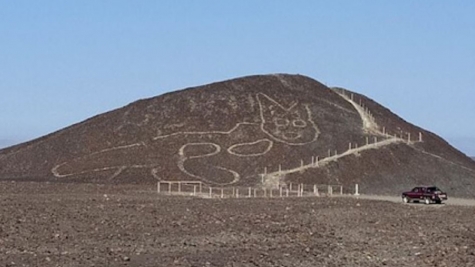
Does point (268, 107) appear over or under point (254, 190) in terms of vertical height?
over

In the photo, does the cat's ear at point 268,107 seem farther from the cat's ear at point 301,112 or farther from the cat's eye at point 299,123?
the cat's eye at point 299,123

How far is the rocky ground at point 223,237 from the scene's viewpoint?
2630cm

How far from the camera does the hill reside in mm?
93250

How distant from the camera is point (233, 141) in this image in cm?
10444

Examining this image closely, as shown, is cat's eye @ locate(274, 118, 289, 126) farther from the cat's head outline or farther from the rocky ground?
the rocky ground

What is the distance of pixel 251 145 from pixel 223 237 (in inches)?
2775

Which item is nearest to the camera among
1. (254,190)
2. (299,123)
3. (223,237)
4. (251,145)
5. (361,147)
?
(223,237)

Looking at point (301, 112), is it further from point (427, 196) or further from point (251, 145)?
point (427, 196)

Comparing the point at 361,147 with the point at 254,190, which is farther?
the point at 361,147

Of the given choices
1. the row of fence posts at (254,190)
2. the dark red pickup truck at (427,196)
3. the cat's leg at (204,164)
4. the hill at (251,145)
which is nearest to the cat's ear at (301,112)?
the hill at (251,145)

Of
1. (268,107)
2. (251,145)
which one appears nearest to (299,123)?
(268,107)

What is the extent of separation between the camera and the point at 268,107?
116 metres

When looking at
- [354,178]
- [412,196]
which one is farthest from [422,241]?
[354,178]

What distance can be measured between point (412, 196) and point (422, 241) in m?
34.1
